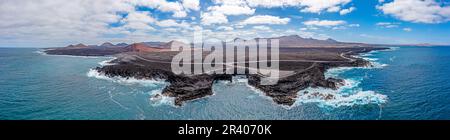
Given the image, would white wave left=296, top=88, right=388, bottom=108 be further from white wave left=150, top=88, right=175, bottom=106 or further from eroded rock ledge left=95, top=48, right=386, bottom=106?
white wave left=150, top=88, right=175, bottom=106

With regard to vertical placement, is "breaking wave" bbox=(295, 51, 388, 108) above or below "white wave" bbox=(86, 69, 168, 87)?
below

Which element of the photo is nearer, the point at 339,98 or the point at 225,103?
the point at 225,103

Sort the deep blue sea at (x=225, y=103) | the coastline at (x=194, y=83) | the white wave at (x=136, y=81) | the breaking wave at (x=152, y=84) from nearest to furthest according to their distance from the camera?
1. the deep blue sea at (x=225, y=103)
2. the coastline at (x=194, y=83)
3. the breaking wave at (x=152, y=84)
4. the white wave at (x=136, y=81)

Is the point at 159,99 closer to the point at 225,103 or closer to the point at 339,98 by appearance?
the point at 225,103

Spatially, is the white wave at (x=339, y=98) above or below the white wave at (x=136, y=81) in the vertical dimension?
below

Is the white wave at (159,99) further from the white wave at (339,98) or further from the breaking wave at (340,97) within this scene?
the white wave at (339,98)

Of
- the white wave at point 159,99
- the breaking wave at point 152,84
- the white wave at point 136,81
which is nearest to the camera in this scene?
the white wave at point 159,99

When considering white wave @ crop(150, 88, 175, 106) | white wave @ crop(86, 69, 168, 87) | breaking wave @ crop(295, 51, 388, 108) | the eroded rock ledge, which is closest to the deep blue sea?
breaking wave @ crop(295, 51, 388, 108)

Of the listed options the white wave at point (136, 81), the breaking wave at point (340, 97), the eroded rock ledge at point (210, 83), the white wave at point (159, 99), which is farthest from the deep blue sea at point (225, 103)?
the eroded rock ledge at point (210, 83)

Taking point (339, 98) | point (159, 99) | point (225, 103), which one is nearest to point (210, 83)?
point (225, 103)

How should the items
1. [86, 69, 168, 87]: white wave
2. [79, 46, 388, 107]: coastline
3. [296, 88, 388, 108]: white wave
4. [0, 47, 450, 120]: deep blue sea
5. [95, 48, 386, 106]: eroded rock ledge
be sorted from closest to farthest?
[0, 47, 450, 120]: deep blue sea, [296, 88, 388, 108]: white wave, [79, 46, 388, 107]: coastline, [95, 48, 386, 106]: eroded rock ledge, [86, 69, 168, 87]: white wave
